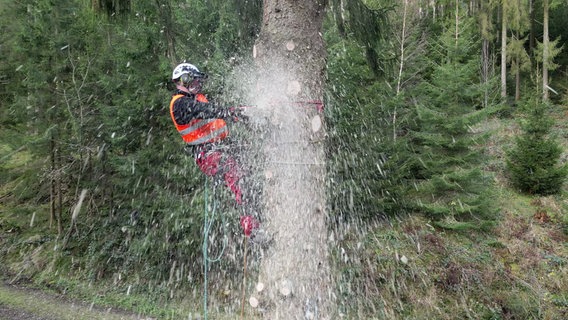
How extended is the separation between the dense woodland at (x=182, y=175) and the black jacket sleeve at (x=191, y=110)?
2.23 metres

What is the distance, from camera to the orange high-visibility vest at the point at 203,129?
384 centimetres

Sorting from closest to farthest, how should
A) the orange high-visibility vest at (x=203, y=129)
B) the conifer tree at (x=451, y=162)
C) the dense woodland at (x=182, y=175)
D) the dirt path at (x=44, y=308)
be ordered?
the orange high-visibility vest at (x=203, y=129), the dirt path at (x=44, y=308), the dense woodland at (x=182, y=175), the conifer tree at (x=451, y=162)

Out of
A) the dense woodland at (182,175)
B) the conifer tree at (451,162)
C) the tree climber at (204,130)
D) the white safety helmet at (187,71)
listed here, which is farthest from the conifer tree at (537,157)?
the white safety helmet at (187,71)

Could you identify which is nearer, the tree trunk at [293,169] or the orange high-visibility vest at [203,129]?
the tree trunk at [293,169]

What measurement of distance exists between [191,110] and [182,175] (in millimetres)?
3408

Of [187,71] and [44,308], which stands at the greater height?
[187,71]

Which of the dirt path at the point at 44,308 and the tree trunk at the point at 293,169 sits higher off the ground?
the tree trunk at the point at 293,169

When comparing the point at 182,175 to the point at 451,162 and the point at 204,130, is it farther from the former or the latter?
the point at 451,162

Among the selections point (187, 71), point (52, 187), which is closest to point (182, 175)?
point (187, 71)

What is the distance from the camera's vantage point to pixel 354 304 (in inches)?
270

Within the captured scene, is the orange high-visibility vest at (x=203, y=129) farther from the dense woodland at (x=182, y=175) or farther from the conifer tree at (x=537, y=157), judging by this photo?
the conifer tree at (x=537, y=157)

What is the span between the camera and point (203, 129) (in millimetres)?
3900

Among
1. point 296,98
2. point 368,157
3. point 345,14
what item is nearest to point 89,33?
point 368,157

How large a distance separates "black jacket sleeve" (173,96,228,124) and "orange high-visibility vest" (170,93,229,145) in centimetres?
6
